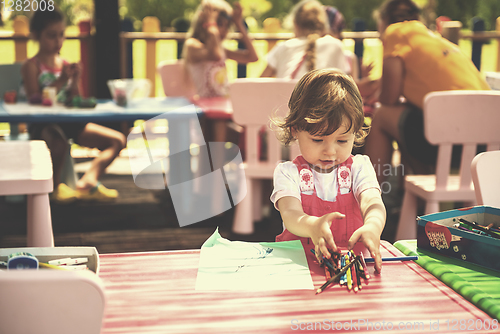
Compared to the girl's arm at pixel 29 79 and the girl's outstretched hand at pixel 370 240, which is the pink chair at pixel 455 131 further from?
the girl's arm at pixel 29 79

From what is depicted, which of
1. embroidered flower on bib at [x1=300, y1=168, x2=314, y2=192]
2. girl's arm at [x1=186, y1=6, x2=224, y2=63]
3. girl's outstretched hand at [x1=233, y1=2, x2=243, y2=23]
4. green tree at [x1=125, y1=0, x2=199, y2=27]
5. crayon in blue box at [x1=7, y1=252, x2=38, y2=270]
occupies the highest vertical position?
green tree at [x1=125, y1=0, x2=199, y2=27]

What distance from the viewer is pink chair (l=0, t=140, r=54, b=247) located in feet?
5.57

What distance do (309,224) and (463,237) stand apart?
11.8 inches

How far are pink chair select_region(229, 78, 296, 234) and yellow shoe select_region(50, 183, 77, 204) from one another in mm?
1321

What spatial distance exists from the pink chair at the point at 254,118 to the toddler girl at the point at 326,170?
4.35 feet

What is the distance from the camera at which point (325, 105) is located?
4.07 ft

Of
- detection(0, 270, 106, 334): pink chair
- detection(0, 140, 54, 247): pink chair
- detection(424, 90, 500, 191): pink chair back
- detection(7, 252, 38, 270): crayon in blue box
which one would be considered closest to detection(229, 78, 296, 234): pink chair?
detection(424, 90, 500, 191): pink chair back

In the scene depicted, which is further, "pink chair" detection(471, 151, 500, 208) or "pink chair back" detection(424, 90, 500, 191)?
"pink chair back" detection(424, 90, 500, 191)

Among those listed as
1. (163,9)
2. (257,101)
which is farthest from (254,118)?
(163,9)

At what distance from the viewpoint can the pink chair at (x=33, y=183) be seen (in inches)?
66.9

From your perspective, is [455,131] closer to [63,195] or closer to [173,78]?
[173,78]

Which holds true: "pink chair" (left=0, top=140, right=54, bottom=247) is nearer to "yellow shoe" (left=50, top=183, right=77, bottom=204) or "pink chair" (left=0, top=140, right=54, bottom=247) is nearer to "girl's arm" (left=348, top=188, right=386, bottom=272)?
"girl's arm" (left=348, top=188, right=386, bottom=272)

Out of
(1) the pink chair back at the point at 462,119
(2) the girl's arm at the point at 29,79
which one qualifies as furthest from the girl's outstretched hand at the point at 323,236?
(2) the girl's arm at the point at 29,79

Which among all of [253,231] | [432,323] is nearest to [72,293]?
[432,323]
